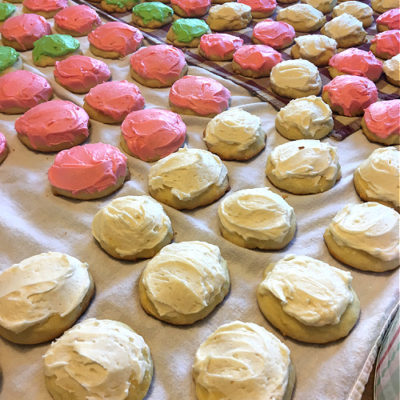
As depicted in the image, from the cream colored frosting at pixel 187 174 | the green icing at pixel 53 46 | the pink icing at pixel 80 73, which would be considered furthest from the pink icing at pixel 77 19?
the cream colored frosting at pixel 187 174

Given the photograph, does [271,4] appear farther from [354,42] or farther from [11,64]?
[11,64]

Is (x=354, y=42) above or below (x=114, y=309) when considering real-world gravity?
above

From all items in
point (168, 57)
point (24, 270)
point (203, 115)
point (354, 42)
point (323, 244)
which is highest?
point (354, 42)

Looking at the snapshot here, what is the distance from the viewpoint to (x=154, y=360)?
54.8 inches

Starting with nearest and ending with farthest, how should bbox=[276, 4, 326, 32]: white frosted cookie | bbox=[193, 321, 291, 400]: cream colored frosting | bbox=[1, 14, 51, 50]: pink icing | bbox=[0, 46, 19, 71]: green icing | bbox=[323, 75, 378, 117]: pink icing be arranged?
bbox=[193, 321, 291, 400]: cream colored frosting
bbox=[323, 75, 378, 117]: pink icing
bbox=[0, 46, 19, 71]: green icing
bbox=[1, 14, 51, 50]: pink icing
bbox=[276, 4, 326, 32]: white frosted cookie

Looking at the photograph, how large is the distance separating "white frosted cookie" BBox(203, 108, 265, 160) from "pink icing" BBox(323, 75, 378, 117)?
0.54 meters

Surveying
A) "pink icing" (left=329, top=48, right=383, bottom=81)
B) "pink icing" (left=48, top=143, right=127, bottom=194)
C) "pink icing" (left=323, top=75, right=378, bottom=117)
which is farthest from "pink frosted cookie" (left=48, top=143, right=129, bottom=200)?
"pink icing" (left=329, top=48, right=383, bottom=81)

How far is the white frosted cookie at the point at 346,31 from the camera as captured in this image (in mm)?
2781

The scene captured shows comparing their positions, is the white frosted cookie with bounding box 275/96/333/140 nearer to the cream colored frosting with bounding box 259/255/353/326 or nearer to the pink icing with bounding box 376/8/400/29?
the cream colored frosting with bounding box 259/255/353/326

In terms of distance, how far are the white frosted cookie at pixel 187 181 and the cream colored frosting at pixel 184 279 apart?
32cm

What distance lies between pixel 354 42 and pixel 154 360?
8.32 ft

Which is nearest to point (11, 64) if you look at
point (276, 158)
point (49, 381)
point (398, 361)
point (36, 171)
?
point (36, 171)

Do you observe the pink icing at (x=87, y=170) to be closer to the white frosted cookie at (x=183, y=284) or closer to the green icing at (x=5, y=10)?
the white frosted cookie at (x=183, y=284)

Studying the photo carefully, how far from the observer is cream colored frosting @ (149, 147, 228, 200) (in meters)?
1.81
